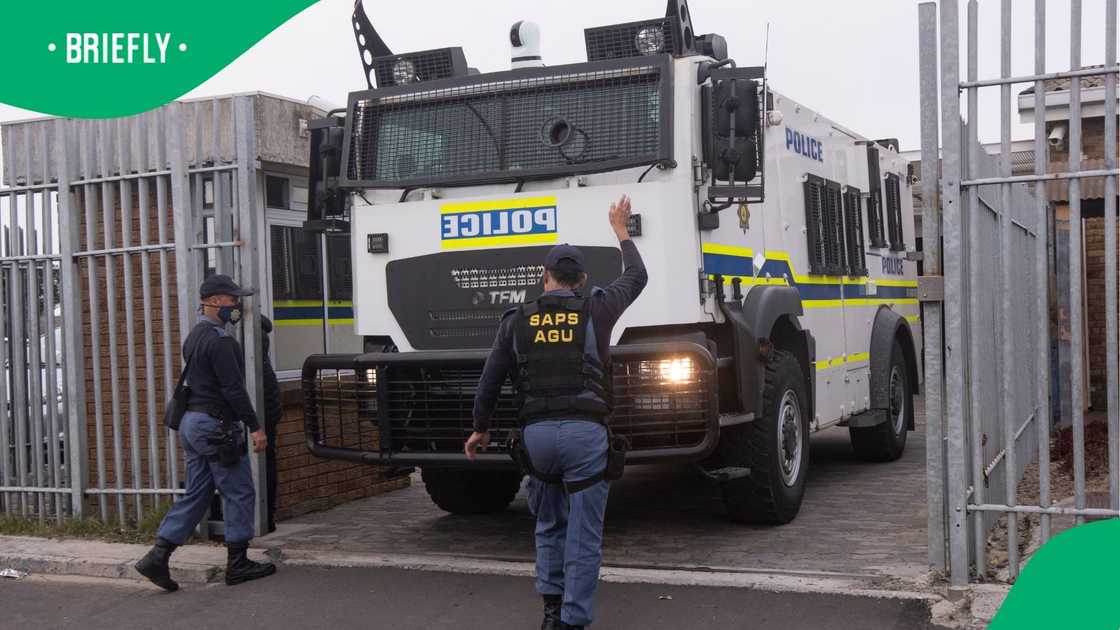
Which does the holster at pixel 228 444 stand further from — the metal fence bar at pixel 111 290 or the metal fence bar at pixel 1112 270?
the metal fence bar at pixel 1112 270

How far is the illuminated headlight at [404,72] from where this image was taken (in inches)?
297

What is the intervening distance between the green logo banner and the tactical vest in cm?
202

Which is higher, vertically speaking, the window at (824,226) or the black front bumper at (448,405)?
the window at (824,226)

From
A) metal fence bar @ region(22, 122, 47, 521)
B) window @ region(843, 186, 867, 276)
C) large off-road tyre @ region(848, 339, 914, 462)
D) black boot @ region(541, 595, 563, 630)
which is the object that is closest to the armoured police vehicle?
black boot @ region(541, 595, 563, 630)

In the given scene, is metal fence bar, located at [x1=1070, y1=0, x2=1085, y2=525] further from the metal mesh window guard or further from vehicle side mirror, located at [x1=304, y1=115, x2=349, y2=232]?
vehicle side mirror, located at [x1=304, y1=115, x2=349, y2=232]

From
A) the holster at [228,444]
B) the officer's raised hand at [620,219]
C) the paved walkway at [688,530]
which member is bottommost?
the paved walkway at [688,530]

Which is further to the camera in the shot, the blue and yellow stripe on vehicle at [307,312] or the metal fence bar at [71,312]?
the blue and yellow stripe on vehicle at [307,312]

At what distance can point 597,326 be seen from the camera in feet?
17.7

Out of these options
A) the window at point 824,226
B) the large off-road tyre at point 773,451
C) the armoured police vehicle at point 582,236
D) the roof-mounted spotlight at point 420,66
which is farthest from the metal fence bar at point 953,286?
the roof-mounted spotlight at point 420,66

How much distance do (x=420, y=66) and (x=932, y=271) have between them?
345cm

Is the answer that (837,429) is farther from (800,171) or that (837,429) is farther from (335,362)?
(335,362)

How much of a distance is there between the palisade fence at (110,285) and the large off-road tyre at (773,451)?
9.98ft

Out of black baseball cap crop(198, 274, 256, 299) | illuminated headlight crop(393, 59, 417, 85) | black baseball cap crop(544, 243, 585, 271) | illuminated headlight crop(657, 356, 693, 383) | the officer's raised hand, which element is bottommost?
illuminated headlight crop(657, 356, 693, 383)

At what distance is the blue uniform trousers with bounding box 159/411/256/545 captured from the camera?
670 cm
